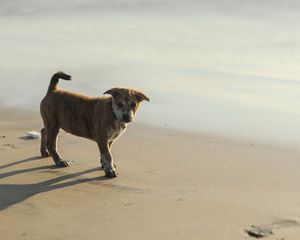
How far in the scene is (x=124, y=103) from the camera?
23.9 ft

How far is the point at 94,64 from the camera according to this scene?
1307 cm

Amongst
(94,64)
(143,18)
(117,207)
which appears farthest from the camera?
(143,18)

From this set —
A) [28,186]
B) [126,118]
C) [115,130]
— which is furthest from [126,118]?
[28,186]

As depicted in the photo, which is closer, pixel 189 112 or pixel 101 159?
pixel 101 159

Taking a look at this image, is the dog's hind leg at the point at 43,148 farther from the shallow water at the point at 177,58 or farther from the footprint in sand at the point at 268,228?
the footprint in sand at the point at 268,228

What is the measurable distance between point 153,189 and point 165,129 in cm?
265

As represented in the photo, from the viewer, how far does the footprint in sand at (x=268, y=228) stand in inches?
224

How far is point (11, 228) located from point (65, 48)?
30.6 feet

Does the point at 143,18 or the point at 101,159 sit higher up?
the point at 143,18

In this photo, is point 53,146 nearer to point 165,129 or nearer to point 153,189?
point 153,189

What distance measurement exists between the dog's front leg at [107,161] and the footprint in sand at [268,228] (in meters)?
1.98

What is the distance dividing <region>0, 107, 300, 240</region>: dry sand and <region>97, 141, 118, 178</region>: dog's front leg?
0.33 ft

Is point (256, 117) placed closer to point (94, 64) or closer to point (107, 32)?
point (94, 64)

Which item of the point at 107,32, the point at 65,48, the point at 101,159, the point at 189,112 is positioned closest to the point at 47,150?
the point at 101,159
